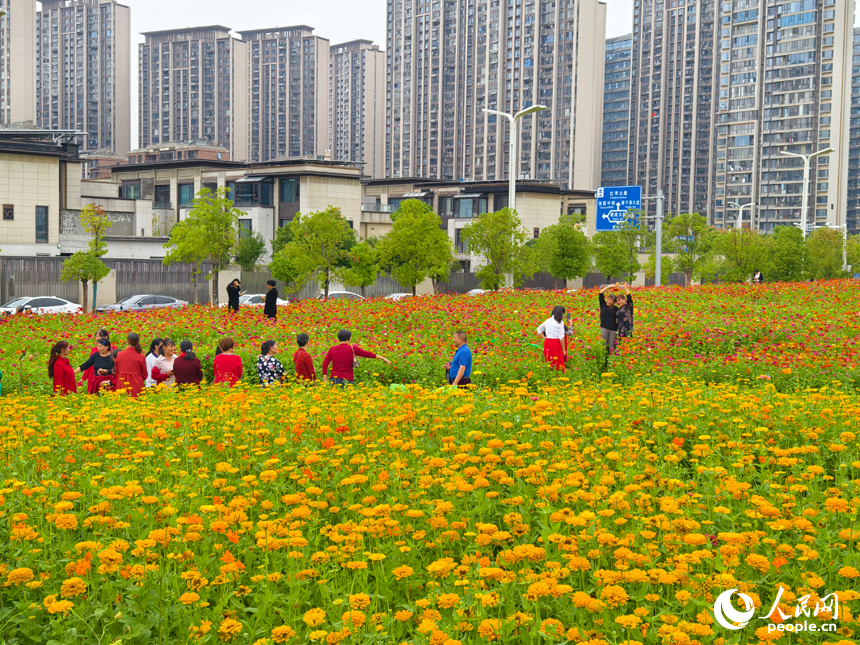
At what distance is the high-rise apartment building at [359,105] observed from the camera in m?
150

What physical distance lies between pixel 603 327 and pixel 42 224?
125ft

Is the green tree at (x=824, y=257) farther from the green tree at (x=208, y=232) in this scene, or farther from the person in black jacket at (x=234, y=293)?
the person in black jacket at (x=234, y=293)

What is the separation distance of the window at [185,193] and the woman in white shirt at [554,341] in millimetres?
58135

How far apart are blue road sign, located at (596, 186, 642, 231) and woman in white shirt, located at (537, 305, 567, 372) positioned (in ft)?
61.8

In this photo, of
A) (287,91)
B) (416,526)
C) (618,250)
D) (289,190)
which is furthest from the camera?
(287,91)

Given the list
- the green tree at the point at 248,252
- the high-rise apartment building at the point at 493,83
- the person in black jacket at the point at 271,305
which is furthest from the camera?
the high-rise apartment building at the point at 493,83

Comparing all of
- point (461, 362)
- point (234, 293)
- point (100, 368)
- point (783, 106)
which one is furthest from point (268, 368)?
point (783, 106)

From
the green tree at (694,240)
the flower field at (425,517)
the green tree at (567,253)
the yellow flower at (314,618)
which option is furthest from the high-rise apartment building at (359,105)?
the yellow flower at (314,618)

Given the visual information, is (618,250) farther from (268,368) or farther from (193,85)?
(193,85)

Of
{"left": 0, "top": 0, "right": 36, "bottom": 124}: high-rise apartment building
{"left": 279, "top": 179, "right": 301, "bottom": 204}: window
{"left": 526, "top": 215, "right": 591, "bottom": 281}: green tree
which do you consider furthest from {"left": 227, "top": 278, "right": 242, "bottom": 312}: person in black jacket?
{"left": 0, "top": 0, "right": 36, "bottom": 124}: high-rise apartment building

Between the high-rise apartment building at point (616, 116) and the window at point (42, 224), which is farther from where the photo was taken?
the high-rise apartment building at point (616, 116)

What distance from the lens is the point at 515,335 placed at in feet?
55.0

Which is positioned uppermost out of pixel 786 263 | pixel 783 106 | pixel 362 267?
pixel 783 106

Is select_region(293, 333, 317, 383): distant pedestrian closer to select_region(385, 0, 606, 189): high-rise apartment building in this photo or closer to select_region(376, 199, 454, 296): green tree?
select_region(376, 199, 454, 296): green tree
